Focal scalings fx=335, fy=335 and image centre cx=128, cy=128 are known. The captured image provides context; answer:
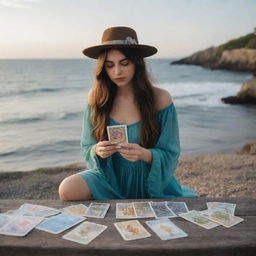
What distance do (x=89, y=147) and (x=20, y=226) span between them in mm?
1089

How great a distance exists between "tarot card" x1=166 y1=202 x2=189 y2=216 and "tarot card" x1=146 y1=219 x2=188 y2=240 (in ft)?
0.61

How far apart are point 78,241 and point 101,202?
2.06 ft

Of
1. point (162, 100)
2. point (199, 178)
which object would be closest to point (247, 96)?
point (199, 178)

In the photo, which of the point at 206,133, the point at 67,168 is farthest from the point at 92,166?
the point at 206,133

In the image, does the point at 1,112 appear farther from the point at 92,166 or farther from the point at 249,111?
the point at 92,166

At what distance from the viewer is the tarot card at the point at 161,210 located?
2.38m

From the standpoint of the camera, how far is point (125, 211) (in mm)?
2451

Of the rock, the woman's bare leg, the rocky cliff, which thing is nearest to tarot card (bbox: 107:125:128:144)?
the woman's bare leg

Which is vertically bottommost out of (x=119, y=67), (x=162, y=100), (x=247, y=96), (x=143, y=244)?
(x=143, y=244)

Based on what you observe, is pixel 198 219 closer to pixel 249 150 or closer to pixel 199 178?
pixel 199 178

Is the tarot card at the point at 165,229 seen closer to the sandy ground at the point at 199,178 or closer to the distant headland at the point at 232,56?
the sandy ground at the point at 199,178

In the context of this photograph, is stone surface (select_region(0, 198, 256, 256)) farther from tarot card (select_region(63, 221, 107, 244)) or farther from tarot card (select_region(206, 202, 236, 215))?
tarot card (select_region(206, 202, 236, 215))

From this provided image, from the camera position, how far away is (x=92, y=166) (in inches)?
120

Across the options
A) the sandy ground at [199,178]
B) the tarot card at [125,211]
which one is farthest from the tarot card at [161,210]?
the sandy ground at [199,178]
